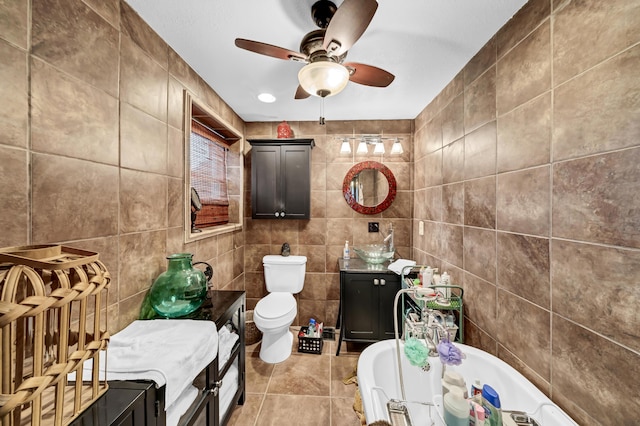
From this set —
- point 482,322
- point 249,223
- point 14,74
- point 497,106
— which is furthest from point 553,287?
point 249,223

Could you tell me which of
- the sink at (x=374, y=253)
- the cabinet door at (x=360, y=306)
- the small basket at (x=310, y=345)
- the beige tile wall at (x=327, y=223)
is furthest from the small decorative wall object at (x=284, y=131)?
the small basket at (x=310, y=345)

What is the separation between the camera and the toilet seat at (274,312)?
2.00m

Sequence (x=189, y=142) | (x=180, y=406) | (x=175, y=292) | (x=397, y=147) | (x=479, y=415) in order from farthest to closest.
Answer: (x=397, y=147) → (x=189, y=142) → (x=175, y=292) → (x=180, y=406) → (x=479, y=415)

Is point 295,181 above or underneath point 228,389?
above

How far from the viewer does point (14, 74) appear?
2.50ft

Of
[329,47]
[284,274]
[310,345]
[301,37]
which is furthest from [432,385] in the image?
[301,37]

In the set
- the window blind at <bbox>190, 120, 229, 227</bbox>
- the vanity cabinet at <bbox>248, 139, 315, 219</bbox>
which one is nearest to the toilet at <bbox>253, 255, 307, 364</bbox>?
the vanity cabinet at <bbox>248, 139, 315, 219</bbox>

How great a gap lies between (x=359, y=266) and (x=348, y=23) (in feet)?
6.18

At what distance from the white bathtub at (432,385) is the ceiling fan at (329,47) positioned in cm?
144

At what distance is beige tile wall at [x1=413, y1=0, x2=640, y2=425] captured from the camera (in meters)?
0.77

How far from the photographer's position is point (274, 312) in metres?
2.07

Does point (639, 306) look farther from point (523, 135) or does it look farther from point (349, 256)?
point (349, 256)

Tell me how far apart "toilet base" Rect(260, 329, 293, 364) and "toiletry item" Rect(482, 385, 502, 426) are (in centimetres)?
166

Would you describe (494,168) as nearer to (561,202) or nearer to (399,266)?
(561,202)
